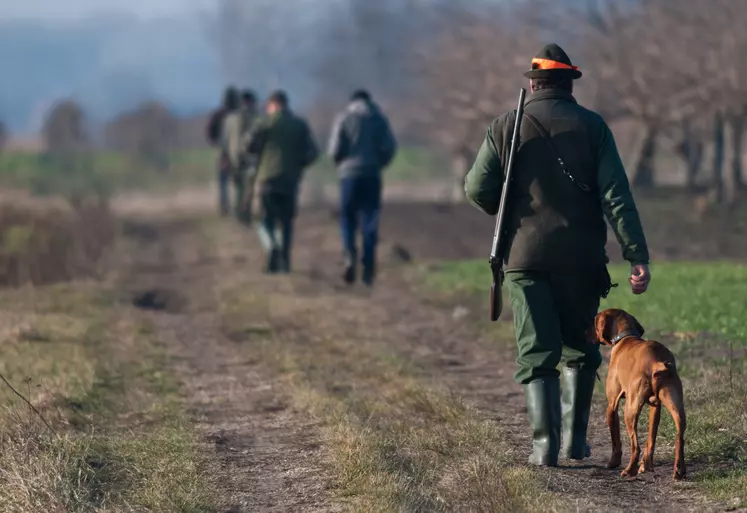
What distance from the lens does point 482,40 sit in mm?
27859

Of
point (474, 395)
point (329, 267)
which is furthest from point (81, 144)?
point (474, 395)

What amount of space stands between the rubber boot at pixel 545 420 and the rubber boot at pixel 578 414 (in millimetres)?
139

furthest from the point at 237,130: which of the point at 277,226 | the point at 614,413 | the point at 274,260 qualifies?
the point at 614,413

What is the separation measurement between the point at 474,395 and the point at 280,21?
95.5 meters

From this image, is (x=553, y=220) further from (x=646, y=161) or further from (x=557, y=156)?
(x=646, y=161)

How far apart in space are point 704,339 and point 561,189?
3.65 m

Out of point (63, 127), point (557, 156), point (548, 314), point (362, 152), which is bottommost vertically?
point (63, 127)

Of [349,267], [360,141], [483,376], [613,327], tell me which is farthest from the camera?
[349,267]

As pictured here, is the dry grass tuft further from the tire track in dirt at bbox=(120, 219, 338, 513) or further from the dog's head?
the dog's head

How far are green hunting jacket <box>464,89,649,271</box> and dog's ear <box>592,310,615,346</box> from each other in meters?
0.25

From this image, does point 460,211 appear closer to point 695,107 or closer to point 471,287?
point 695,107

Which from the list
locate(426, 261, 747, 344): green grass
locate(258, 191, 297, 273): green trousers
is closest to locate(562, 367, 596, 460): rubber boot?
locate(426, 261, 747, 344): green grass

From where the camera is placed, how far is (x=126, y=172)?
1882 inches

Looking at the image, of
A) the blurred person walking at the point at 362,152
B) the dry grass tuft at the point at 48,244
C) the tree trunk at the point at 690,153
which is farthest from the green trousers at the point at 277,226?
the tree trunk at the point at 690,153
